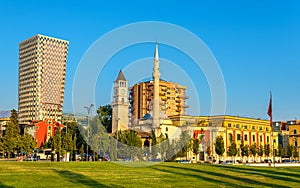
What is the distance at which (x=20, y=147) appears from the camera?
216 ft

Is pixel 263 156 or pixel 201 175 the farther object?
pixel 263 156

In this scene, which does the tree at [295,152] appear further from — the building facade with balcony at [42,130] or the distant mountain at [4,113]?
the distant mountain at [4,113]

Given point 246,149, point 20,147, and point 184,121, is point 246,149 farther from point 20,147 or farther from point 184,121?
point 20,147

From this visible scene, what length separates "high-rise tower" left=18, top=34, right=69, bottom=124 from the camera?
181m

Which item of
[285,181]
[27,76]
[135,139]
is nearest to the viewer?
[285,181]

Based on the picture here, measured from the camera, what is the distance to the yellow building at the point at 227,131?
3780 inches

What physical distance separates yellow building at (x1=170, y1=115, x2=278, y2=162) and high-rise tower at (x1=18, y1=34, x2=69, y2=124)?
8733 centimetres

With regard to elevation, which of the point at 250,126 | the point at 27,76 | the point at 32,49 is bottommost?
the point at 250,126

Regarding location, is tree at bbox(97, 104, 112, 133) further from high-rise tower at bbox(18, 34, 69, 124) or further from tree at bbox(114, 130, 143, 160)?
high-rise tower at bbox(18, 34, 69, 124)

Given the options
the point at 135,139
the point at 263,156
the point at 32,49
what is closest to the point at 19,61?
the point at 32,49

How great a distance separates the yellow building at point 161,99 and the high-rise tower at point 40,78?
6034 centimetres

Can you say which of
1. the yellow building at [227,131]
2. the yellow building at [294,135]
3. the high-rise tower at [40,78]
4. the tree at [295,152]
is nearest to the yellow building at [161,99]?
the yellow building at [227,131]

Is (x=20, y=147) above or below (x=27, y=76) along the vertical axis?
below

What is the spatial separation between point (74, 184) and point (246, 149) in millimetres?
80896
